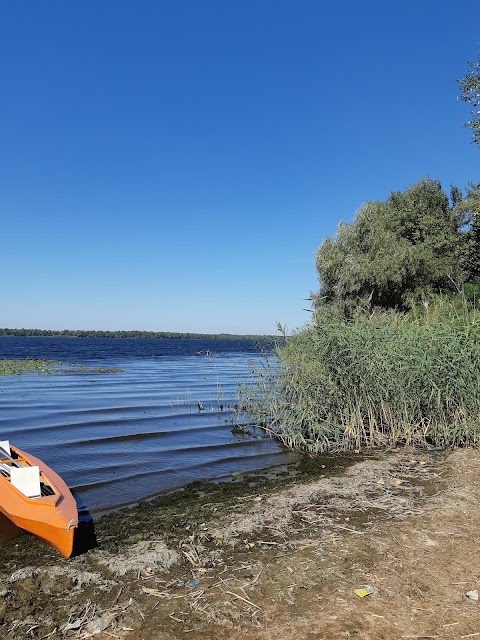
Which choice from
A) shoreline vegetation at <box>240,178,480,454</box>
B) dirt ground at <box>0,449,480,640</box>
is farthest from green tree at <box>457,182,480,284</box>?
dirt ground at <box>0,449,480,640</box>

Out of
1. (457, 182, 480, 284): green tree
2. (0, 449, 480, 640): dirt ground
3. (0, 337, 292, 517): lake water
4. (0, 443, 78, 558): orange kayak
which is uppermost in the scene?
(457, 182, 480, 284): green tree

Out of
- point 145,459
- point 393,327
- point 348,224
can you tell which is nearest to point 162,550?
point 145,459

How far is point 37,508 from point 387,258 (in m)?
24.1

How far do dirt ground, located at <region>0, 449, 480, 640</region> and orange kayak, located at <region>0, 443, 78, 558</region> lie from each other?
23 cm

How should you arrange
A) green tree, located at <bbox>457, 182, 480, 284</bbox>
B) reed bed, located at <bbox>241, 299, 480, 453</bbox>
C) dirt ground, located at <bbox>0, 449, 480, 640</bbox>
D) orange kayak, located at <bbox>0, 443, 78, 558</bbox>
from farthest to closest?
green tree, located at <bbox>457, 182, 480, 284</bbox> < reed bed, located at <bbox>241, 299, 480, 453</bbox> < orange kayak, located at <bbox>0, 443, 78, 558</bbox> < dirt ground, located at <bbox>0, 449, 480, 640</bbox>

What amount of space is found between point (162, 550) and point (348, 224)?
26.5 m

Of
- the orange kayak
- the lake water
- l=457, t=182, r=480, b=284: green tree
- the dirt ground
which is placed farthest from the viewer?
l=457, t=182, r=480, b=284: green tree

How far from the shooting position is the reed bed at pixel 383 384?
26.8 feet

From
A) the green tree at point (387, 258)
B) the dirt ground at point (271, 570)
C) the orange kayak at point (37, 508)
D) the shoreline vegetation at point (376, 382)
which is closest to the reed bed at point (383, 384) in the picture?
the shoreline vegetation at point (376, 382)

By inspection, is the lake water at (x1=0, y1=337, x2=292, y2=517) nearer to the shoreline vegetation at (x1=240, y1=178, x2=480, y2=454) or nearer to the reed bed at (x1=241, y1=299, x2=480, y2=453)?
the shoreline vegetation at (x1=240, y1=178, x2=480, y2=454)

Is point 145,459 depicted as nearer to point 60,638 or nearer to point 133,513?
point 133,513

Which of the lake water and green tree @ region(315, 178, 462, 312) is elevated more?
green tree @ region(315, 178, 462, 312)

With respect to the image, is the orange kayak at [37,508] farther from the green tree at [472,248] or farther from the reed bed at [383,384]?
the green tree at [472,248]

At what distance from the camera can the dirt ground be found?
335cm
